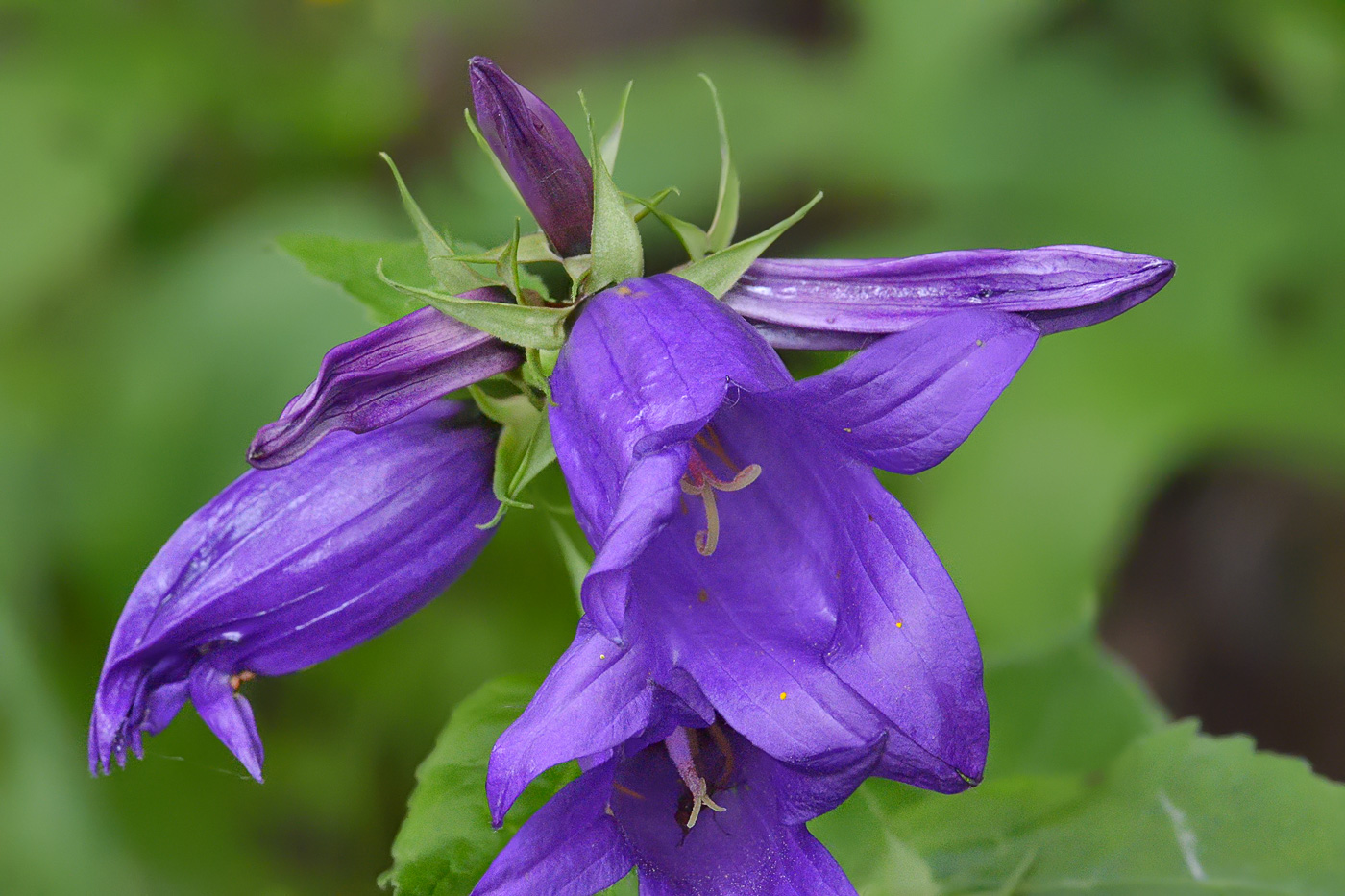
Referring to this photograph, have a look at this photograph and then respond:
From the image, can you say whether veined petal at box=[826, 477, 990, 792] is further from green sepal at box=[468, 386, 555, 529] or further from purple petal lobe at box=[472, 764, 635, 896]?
green sepal at box=[468, 386, 555, 529]

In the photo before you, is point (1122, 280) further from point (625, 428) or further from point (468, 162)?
point (468, 162)

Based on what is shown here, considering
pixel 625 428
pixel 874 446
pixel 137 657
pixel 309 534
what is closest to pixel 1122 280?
pixel 874 446

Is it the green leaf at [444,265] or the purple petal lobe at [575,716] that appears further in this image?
the green leaf at [444,265]

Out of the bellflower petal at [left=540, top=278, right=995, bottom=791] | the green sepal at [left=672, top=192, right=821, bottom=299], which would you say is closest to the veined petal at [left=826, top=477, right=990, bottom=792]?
the bellflower petal at [left=540, top=278, right=995, bottom=791]

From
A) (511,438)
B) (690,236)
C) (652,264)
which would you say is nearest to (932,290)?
(690,236)

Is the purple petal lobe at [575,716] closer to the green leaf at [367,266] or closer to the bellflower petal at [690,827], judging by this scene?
the bellflower petal at [690,827]

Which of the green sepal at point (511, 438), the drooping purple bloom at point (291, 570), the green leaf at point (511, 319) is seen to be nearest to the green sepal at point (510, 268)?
the green leaf at point (511, 319)
